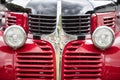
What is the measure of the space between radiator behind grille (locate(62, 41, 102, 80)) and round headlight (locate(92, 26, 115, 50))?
0.18 meters

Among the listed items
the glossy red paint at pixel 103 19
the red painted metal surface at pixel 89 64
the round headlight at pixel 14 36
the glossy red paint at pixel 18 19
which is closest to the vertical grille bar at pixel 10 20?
the glossy red paint at pixel 18 19

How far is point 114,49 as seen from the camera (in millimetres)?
5695

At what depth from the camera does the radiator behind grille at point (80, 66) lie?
555cm

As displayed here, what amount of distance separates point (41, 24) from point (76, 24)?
0.51m

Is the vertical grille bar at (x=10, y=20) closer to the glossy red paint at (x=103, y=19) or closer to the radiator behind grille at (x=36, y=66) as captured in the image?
the radiator behind grille at (x=36, y=66)

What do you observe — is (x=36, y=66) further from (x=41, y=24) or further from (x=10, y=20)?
(x=10, y=20)

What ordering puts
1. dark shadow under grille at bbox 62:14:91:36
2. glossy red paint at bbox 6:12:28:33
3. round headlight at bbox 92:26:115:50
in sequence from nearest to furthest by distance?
round headlight at bbox 92:26:115:50, dark shadow under grille at bbox 62:14:91:36, glossy red paint at bbox 6:12:28:33

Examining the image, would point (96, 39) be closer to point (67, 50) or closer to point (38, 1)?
point (67, 50)

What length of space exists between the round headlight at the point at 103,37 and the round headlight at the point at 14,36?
959 millimetres

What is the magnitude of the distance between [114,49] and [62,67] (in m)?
0.77

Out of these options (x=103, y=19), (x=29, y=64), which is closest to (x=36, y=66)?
(x=29, y=64)

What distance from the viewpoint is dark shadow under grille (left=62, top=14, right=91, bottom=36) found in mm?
5953

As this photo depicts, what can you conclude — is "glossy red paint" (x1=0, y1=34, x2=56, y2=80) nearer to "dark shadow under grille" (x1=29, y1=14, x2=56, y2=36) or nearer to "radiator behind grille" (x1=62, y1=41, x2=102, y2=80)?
"radiator behind grille" (x1=62, y1=41, x2=102, y2=80)

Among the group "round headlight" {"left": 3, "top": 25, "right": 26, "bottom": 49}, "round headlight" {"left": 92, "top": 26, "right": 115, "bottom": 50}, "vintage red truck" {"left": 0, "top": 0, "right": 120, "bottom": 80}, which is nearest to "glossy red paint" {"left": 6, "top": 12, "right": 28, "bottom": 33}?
"vintage red truck" {"left": 0, "top": 0, "right": 120, "bottom": 80}
